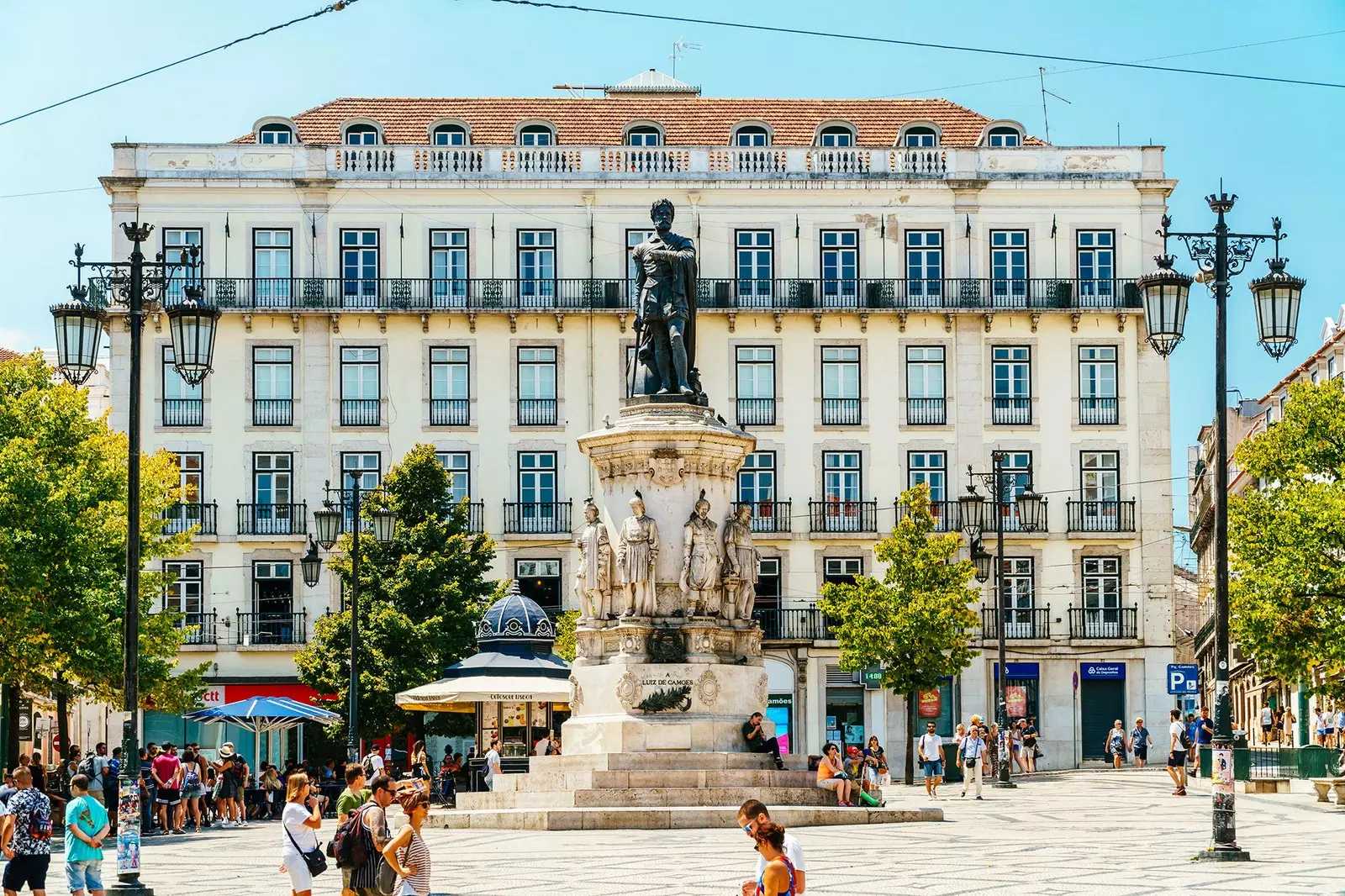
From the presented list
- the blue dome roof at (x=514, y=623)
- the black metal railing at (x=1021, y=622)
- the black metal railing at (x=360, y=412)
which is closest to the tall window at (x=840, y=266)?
the black metal railing at (x=1021, y=622)

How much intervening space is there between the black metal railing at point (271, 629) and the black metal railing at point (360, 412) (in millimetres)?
5193

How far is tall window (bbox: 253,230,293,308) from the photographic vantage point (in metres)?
56.4

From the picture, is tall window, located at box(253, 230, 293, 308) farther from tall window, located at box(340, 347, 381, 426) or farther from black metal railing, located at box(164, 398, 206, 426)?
black metal railing, located at box(164, 398, 206, 426)

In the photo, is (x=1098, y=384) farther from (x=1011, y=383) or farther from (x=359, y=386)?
(x=359, y=386)

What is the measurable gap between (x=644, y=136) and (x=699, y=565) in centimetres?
3415

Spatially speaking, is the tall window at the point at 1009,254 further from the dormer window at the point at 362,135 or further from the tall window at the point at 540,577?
the dormer window at the point at 362,135

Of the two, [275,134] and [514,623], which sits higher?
[275,134]

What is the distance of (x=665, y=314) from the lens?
92.1 ft

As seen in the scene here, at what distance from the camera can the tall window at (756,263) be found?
187 ft

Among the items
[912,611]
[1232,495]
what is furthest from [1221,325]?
[1232,495]

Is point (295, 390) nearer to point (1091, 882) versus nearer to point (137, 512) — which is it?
point (137, 512)

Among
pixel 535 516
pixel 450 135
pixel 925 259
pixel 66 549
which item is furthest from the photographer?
pixel 450 135

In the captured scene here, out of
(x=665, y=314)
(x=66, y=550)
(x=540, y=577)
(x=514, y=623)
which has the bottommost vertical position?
(x=514, y=623)

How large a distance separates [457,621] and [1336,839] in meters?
28.3
